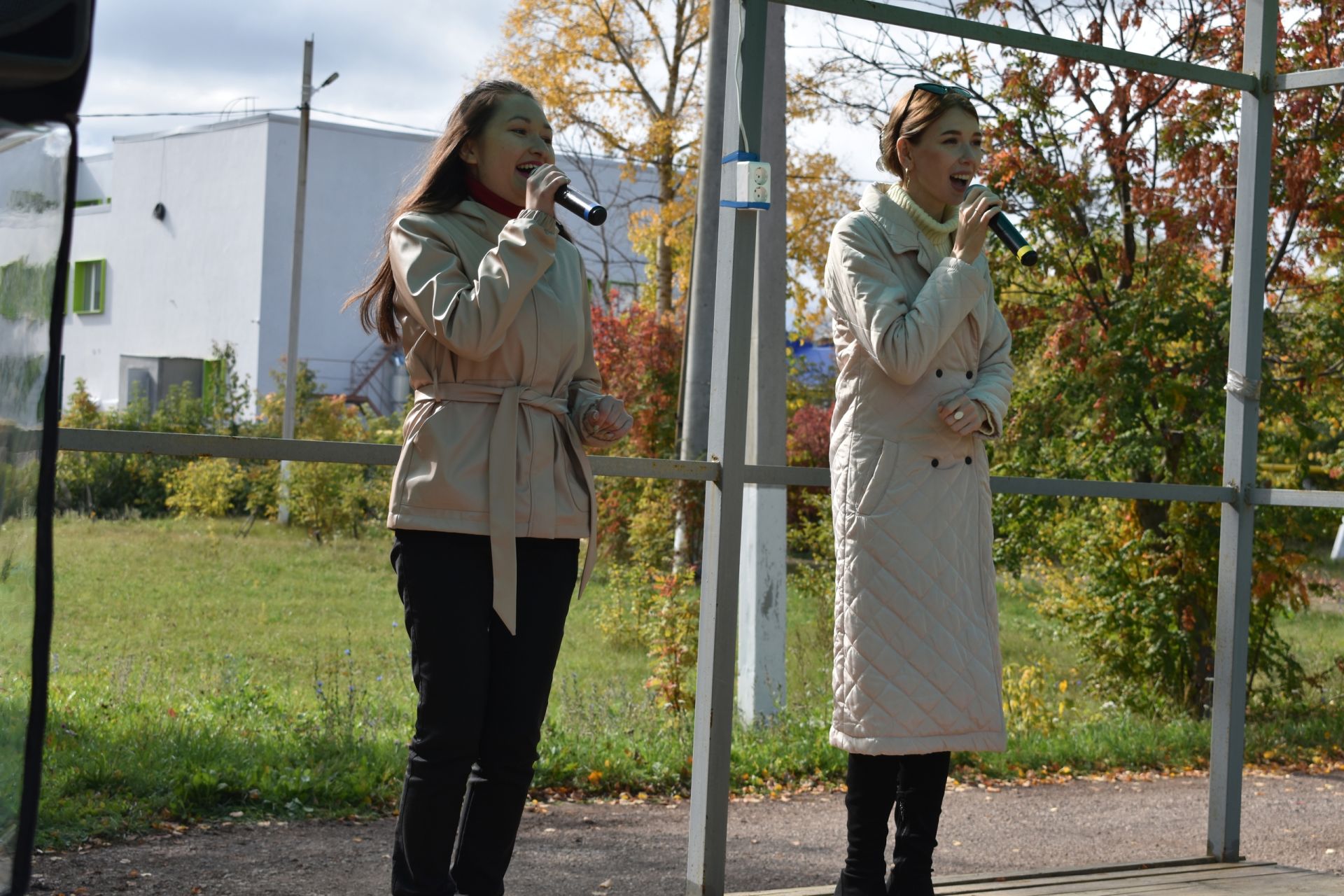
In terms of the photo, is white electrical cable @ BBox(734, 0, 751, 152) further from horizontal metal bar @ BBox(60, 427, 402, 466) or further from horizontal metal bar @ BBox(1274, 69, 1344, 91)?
horizontal metal bar @ BBox(1274, 69, 1344, 91)

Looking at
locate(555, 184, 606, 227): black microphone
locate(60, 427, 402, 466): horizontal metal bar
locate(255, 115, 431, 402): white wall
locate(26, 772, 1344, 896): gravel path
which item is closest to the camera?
locate(555, 184, 606, 227): black microphone

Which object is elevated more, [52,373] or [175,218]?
[175,218]

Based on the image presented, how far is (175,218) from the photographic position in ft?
100

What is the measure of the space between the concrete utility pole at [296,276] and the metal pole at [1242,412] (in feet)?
50.1

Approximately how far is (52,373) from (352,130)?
94.7 ft

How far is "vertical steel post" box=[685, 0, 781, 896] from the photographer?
3.07 meters

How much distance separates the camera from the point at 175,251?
30.4 m

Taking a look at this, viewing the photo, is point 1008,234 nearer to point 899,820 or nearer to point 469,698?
point 899,820

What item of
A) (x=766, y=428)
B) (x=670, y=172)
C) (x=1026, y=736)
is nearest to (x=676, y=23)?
(x=670, y=172)

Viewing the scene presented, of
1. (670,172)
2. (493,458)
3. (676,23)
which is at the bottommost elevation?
(493,458)

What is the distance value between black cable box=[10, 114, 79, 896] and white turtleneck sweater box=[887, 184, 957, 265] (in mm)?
2223

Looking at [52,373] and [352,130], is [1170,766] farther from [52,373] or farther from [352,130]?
[352,130]

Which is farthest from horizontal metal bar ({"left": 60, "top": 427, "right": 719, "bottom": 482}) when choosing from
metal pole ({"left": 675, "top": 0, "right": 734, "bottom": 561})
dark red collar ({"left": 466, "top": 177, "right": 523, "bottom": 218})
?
metal pole ({"left": 675, "top": 0, "right": 734, "bottom": 561})

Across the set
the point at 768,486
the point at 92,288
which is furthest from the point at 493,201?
the point at 92,288
